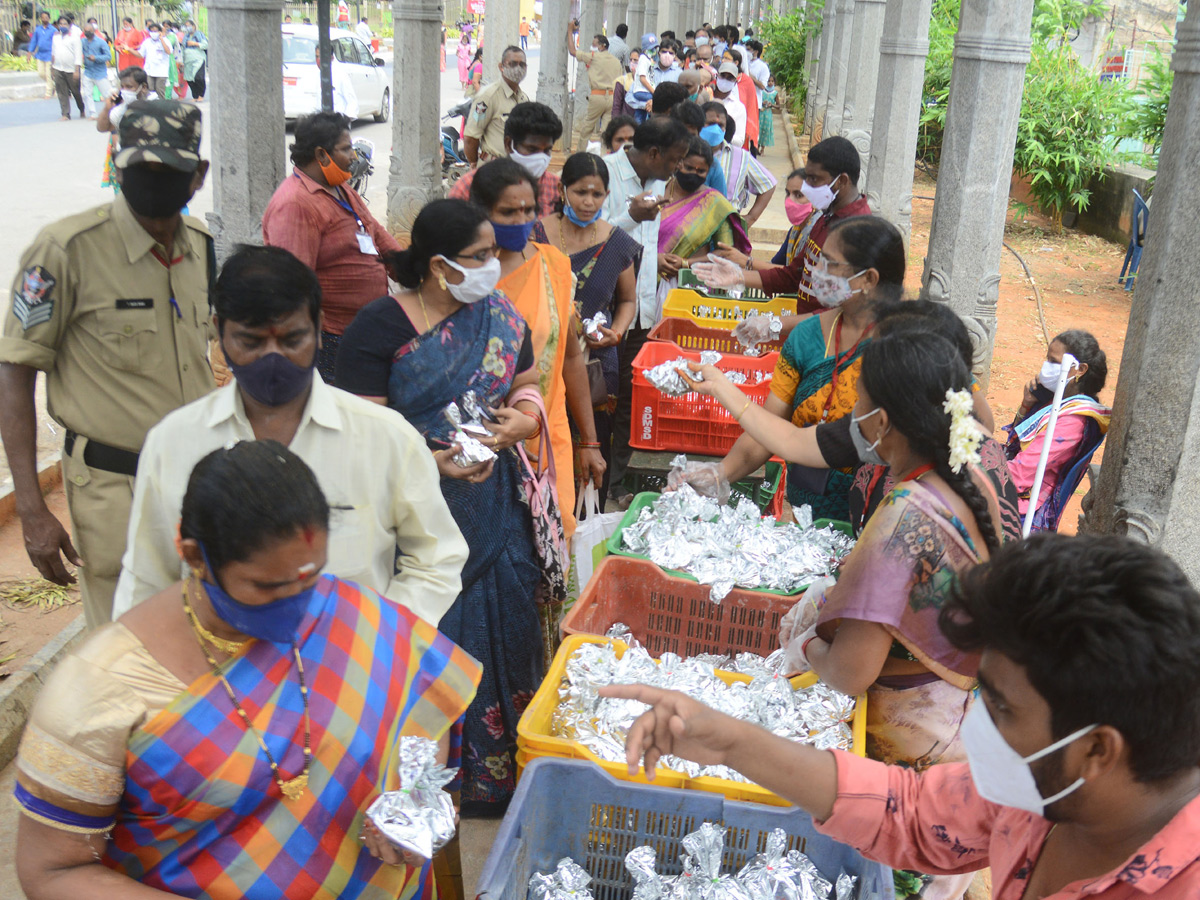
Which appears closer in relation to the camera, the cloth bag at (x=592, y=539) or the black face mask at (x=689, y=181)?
the cloth bag at (x=592, y=539)

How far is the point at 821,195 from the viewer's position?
198 inches

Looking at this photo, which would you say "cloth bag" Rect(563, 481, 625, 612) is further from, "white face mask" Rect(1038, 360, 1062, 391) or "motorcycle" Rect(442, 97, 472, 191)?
"motorcycle" Rect(442, 97, 472, 191)

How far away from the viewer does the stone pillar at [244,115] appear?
455cm

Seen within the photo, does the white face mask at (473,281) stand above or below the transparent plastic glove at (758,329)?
above

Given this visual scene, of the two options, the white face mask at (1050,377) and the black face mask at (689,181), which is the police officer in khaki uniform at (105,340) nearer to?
the black face mask at (689,181)

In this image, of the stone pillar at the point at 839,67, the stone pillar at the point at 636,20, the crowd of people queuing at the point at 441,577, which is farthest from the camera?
the stone pillar at the point at 636,20

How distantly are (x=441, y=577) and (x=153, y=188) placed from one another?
135cm

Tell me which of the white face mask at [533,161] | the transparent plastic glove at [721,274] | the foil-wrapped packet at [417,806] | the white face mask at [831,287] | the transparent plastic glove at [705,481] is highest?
the white face mask at [533,161]

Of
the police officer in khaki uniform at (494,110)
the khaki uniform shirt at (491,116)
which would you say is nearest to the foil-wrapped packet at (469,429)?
the police officer in khaki uniform at (494,110)

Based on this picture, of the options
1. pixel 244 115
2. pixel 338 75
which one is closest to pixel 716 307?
pixel 244 115

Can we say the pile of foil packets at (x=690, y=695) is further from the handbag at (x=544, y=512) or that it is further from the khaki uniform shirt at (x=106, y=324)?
the khaki uniform shirt at (x=106, y=324)

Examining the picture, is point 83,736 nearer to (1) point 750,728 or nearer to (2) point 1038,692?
(1) point 750,728

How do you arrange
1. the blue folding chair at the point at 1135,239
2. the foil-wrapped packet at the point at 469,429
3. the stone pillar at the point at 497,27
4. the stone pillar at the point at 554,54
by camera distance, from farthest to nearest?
1. the stone pillar at the point at 497,27
2. the stone pillar at the point at 554,54
3. the blue folding chair at the point at 1135,239
4. the foil-wrapped packet at the point at 469,429

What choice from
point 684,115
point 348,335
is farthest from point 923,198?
point 348,335
